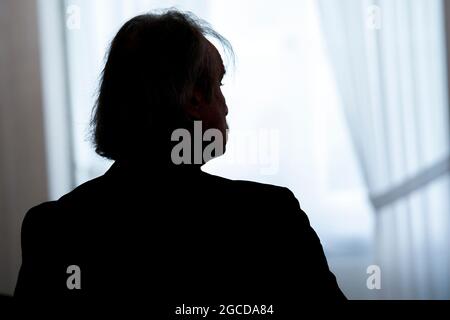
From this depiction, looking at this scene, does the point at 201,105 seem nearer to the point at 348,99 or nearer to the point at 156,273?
the point at 156,273

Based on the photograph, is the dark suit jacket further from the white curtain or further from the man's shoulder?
the white curtain

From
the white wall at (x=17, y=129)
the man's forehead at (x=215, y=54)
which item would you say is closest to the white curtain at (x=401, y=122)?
the white wall at (x=17, y=129)

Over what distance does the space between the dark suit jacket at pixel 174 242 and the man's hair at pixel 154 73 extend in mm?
67

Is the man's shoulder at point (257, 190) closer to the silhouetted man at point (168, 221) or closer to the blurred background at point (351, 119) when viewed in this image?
the silhouetted man at point (168, 221)

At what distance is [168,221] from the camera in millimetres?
757

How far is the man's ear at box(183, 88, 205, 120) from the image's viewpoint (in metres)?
Answer: 0.78

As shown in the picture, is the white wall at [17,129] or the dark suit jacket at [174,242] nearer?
the dark suit jacket at [174,242]

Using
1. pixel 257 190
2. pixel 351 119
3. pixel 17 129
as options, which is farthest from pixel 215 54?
pixel 17 129

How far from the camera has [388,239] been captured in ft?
8.43

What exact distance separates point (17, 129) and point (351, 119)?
76.7 inches

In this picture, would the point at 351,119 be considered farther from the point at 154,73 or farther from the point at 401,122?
the point at 154,73

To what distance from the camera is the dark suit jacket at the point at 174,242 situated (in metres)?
0.73
